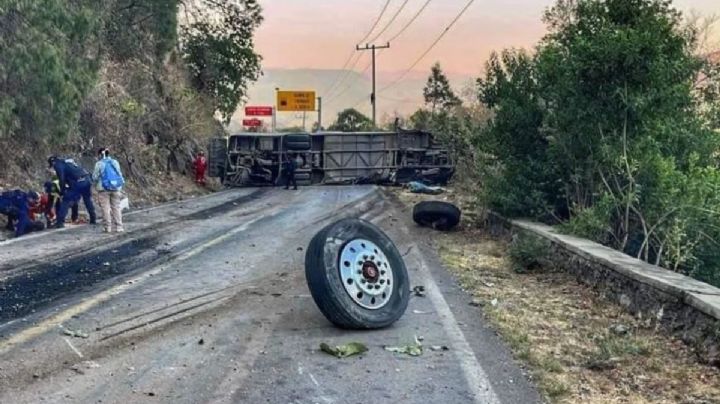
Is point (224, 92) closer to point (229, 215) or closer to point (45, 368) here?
point (229, 215)

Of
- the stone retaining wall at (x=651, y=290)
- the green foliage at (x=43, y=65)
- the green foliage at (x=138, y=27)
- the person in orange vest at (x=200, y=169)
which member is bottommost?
the person in orange vest at (x=200, y=169)

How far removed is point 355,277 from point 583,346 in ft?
6.64

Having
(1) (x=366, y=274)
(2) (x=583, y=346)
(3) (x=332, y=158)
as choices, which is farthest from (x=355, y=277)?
(3) (x=332, y=158)

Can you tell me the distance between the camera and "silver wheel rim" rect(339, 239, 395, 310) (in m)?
6.27

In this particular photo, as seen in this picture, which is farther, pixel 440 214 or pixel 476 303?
pixel 440 214

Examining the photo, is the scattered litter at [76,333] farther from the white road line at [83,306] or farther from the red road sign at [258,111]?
the red road sign at [258,111]

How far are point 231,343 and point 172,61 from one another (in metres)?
31.2

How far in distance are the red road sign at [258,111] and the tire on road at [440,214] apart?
57.3 m

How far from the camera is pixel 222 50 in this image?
37.8 m

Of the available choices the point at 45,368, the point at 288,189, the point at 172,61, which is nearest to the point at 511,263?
the point at 45,368

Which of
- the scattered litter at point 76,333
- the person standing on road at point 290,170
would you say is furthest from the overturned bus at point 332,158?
the scattered litter at point 76,333

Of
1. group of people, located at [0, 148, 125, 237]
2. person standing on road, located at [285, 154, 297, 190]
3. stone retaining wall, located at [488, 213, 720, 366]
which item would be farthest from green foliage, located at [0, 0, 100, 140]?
person standing on road, located at [285, 154, 297, 190]

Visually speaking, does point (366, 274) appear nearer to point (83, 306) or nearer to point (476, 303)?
point (476, 303)

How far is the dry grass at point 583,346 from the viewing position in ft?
16.0
